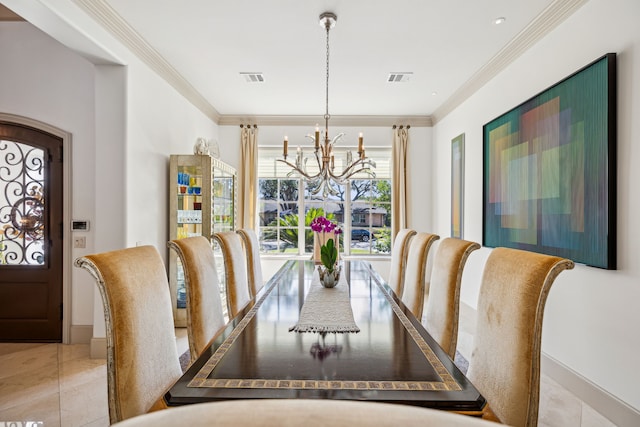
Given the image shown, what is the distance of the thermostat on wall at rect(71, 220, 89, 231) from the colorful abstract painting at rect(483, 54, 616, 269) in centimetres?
387

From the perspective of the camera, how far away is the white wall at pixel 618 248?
2070 mm

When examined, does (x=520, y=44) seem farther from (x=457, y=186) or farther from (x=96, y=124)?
(x=96, y=124)

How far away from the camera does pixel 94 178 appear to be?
11.4ft

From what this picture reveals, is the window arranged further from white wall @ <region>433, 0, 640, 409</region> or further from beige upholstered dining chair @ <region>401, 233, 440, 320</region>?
beige upholstered dining chair @ <region>401, 233, 440, 320</region>

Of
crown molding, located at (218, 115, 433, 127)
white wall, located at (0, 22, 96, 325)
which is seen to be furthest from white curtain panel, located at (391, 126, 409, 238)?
white wall, located at (0, 22, 96, 325)

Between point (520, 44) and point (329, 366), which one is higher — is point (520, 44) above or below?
above

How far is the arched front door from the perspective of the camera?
345 centimetres

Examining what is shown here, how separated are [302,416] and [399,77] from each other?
4.29 meters

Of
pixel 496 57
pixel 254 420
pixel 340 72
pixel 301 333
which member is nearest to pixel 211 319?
pixel 301 333

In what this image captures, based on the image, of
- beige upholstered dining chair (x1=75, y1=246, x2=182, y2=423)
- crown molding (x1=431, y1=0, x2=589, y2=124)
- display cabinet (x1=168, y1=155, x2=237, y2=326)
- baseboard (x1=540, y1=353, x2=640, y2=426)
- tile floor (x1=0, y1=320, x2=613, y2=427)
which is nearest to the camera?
beige upholstered dining chair (x1=75, y1=246, x2=182, y2=423)

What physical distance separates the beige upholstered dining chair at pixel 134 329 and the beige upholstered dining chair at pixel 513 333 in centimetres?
108

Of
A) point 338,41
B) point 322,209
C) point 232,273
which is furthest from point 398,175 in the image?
point 232,273

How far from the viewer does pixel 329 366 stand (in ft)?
3.79

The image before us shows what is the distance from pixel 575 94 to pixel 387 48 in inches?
62.8
